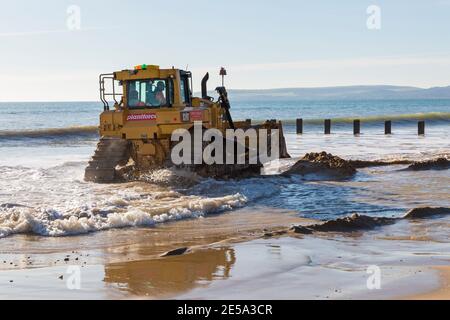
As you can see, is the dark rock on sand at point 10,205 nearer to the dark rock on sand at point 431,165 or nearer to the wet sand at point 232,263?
the wet sand at point 232,263

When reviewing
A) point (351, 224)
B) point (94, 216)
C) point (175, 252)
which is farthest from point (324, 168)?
point (175, 252)

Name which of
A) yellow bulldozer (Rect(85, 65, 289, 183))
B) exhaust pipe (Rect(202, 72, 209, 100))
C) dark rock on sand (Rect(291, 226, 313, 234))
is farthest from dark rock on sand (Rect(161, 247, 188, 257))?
exhaust pipe (Rect(202, 72, 209, 100))

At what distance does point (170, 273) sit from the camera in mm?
8984

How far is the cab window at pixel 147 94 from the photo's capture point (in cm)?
1902

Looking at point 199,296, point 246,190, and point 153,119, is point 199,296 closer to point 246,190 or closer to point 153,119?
point 246,190

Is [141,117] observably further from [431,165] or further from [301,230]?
[431,165]

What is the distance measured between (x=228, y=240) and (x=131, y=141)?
853 centimetres

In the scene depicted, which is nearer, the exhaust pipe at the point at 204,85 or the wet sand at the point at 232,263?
the wet sand at the point at 232,263

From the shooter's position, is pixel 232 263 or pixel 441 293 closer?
pixel 441 293

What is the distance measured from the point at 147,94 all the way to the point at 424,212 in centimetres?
842

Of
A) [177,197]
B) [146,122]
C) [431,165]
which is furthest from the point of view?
[431,165]

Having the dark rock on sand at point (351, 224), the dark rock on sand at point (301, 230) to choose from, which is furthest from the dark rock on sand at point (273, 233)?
the dark rock on sand at point (351, 224)

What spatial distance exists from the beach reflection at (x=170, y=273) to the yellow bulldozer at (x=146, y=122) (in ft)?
28.3
